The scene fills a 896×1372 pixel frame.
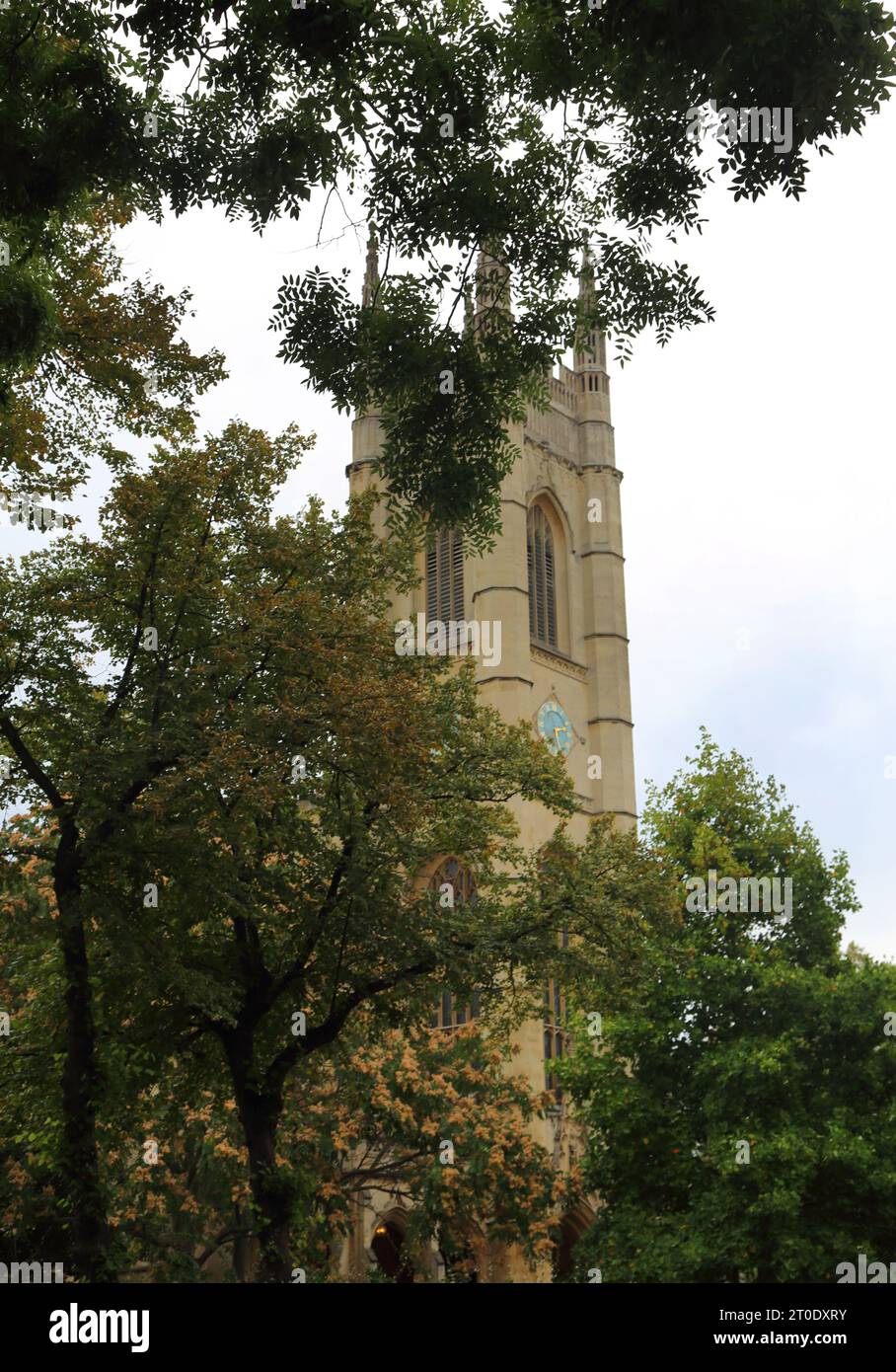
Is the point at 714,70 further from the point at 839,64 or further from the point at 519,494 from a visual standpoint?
the point at 519,494

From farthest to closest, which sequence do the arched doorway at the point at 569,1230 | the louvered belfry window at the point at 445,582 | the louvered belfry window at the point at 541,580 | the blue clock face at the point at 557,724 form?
the louvered belfry window at the point at 541,580 → the louvered belfry window at the point at 445,582 → the blue clock face at the point at 557,724 → the arched doorway at the point at 569,1230

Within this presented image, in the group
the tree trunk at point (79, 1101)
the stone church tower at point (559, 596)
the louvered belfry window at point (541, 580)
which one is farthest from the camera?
the louvered belfry window at point (541, 580)

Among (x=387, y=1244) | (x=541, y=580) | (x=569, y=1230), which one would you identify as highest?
(x=541, y=580)

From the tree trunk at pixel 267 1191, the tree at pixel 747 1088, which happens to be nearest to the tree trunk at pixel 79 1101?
the tree trunk at pixel 267 1191

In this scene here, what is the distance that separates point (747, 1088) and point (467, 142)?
55.0ft

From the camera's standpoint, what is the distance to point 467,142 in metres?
7.62

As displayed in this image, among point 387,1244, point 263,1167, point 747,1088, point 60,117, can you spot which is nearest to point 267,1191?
point 263,1167

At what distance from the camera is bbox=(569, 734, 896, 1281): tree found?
20094 millimetres

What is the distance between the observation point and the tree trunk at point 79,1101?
12633 mm

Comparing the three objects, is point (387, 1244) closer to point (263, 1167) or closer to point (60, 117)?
point (263, 1167)

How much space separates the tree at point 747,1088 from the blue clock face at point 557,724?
16586 mm

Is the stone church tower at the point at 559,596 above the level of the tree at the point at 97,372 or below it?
above

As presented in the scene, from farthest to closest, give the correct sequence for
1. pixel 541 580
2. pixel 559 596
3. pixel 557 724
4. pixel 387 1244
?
pixel 559 596, pixel 541 580, pixel 557 724, pixel 387 1244

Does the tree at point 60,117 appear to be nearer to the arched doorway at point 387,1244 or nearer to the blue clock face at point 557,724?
the arched doorway at point 387,1244
